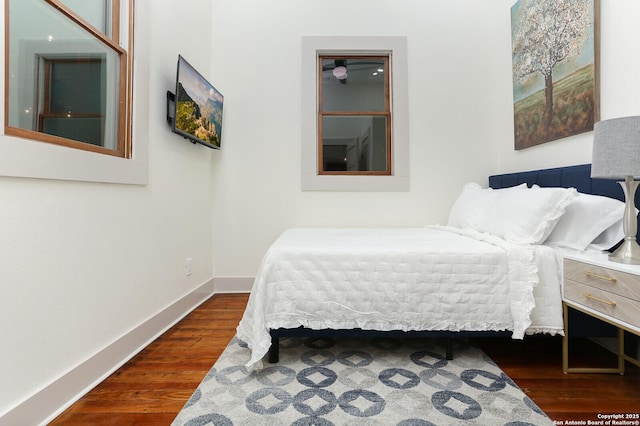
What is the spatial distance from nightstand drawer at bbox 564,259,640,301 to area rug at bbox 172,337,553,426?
1.93 ft

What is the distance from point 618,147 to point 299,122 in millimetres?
2437

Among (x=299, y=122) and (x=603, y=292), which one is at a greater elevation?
(x=299, y=122)

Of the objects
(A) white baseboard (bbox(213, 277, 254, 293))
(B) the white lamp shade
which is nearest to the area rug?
(B) the white lamp shade

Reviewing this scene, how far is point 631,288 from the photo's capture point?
1268mm

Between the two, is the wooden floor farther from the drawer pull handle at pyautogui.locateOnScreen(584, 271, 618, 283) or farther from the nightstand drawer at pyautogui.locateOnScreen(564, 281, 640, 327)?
the drawer pull handle at pyautogui.locateOnScreen(584, 271, 618, 283)

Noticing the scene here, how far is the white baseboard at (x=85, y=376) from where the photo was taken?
122 cm

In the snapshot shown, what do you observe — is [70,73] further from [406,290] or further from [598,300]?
[598,300]

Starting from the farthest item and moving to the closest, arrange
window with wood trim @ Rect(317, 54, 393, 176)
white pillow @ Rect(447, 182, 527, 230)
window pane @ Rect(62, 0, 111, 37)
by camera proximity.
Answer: window with wood trim @ Rect(317, 54, 393, 176) → white pillow @ Rect(447, 182, 527, 230) → window pane @ Rect(62, 0, 111, 37)

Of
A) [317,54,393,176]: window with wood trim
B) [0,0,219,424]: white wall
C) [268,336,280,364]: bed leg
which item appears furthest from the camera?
[317,54,393,176]: window with wood trim

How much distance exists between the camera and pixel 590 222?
5.66 ft

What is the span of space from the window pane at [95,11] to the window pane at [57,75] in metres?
0.09

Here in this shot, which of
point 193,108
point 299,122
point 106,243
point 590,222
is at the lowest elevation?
point 106,243

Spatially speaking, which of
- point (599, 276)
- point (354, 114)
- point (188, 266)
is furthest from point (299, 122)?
point (599, 276)

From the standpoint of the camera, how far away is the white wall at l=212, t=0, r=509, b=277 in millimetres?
3201
